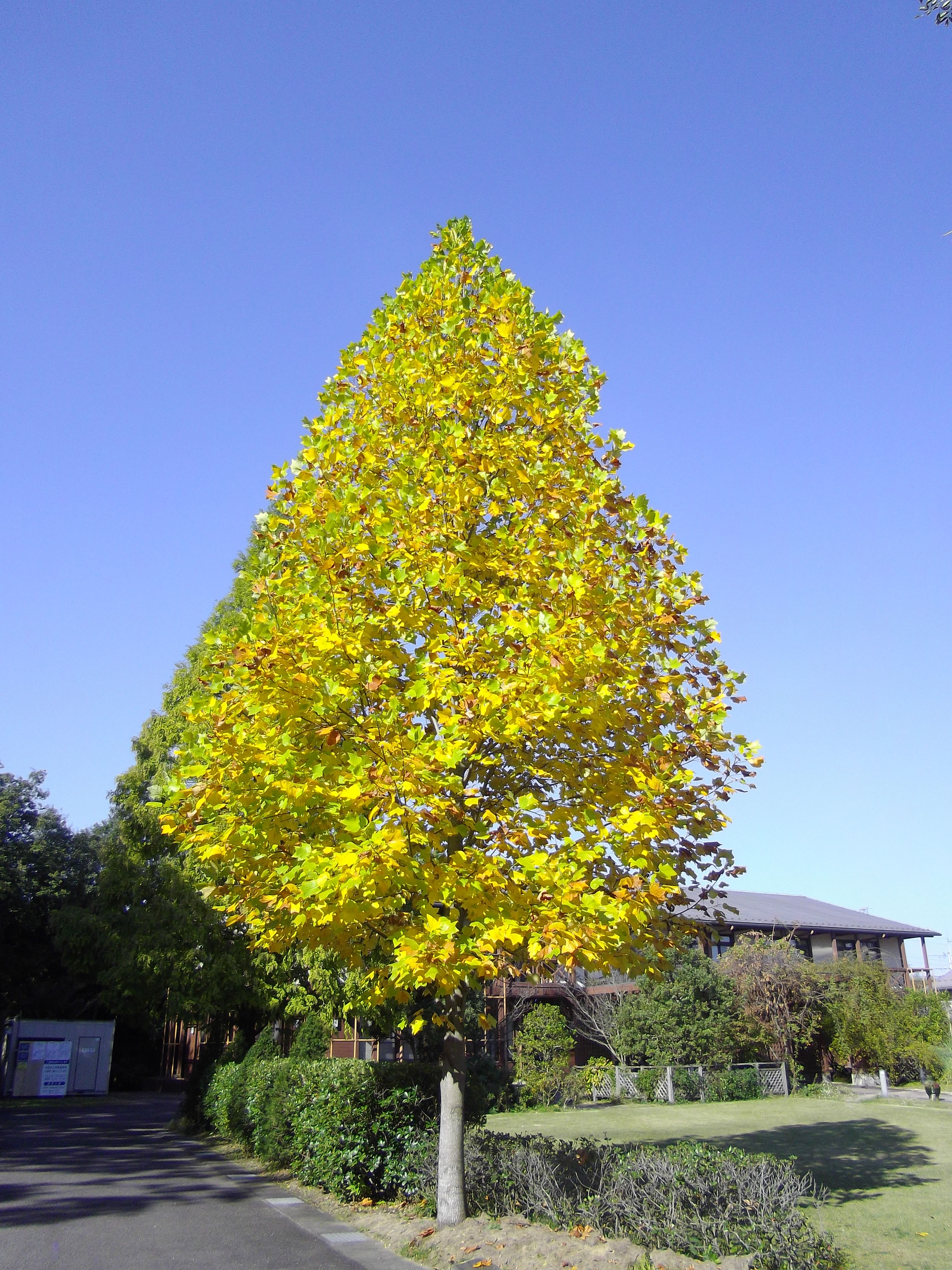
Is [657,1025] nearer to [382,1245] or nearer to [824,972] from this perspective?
[824,972]

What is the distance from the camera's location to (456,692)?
18.9ft

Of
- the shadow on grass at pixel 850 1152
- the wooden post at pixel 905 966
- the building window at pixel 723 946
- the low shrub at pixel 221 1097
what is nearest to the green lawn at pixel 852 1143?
the shadow on grass at pixel 850 1152

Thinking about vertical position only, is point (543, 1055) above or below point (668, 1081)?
above

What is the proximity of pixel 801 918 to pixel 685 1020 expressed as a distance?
12.5m

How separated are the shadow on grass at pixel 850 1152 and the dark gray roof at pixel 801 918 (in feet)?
44.1

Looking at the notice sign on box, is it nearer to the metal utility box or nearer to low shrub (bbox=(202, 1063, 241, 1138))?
the metal utility box

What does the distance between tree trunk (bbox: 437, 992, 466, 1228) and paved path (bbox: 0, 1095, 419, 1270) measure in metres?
0.57

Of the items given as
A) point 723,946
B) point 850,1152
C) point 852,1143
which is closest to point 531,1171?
point 850,1152

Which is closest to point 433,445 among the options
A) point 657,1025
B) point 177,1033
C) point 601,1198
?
point 601,1198

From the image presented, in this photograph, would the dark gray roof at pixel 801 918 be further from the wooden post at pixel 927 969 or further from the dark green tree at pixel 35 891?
the dark green tree at pixel 35 891

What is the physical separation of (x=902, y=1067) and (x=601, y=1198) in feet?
81.8

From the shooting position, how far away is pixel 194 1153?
44.8 feet

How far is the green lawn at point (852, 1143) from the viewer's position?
7.42m

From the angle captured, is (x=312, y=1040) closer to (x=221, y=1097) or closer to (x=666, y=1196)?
(x=221, y=1097)
